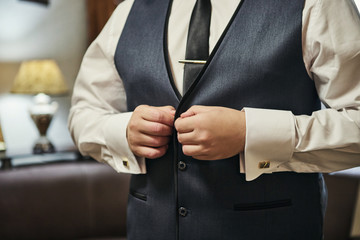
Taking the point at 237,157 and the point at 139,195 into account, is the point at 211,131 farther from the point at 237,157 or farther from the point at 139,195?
the point at 139,195

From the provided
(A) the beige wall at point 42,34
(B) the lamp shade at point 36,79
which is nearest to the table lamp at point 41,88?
(B) the lamp shade at point 36,79

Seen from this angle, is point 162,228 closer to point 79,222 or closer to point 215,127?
point 215,127

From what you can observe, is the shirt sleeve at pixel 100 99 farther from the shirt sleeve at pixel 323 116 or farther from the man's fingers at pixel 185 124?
the shirt sleeve at pixel 323 116

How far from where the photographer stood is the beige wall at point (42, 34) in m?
3.19

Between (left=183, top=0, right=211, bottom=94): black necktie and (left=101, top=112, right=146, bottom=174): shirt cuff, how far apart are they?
0.66ft

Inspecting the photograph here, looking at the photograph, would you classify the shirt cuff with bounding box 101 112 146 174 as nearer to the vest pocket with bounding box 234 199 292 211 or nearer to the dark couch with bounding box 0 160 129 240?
the vest pocket with bounding box 234 199 292 211

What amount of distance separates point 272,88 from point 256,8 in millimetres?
202

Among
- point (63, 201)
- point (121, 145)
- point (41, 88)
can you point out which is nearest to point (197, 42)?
point (121, 145)

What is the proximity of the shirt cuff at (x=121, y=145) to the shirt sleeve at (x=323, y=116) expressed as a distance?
1.03 feet

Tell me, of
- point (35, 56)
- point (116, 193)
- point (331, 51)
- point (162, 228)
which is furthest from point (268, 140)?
point (35, 56)

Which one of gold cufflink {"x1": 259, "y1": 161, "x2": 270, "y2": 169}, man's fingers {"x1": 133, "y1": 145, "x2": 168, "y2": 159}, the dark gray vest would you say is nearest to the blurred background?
the dark gray vest

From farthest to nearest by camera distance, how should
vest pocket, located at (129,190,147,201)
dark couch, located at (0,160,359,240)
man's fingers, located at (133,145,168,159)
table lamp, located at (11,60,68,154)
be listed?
table lamp, located at (11,60,68,154) < dark couch, located at (0,160,359,240) < vest pocket, located at (129,190,147,201) < man's fingers, located at (133,145,168,159)

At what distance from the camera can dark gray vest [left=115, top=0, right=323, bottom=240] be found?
979 millimetres

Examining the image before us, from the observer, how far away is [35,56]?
3381 millimetres
